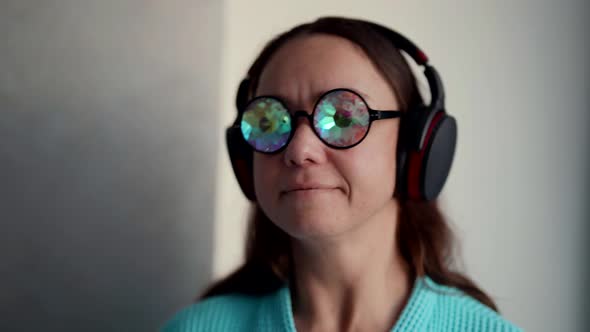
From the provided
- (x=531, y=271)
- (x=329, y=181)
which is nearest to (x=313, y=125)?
(x=329, y=181)

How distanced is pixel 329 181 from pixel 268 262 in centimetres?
32

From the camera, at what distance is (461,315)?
0.75 m

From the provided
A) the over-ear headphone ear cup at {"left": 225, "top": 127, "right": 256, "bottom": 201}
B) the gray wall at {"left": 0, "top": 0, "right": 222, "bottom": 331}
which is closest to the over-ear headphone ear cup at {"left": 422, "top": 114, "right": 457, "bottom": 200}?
the over-ear headphone ear cup at {"left": 225, "top": 127, "right": 256, "bottom": 201}

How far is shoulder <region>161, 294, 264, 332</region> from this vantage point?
0.80m

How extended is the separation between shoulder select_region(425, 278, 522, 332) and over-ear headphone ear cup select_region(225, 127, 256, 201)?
379 millimetres

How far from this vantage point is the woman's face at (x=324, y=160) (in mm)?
644

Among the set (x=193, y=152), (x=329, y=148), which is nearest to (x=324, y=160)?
(x=329, y=148)

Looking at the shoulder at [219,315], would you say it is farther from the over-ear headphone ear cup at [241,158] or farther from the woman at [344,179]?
the over-ear headphone ear cup at [241,158]

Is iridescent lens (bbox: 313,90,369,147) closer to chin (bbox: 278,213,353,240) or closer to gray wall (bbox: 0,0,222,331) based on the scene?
chin (bbox: 278,213,353,240)

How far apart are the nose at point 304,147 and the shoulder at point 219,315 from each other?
34 cm

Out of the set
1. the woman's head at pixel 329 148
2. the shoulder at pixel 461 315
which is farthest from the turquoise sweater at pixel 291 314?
the woman's head at pixel 329 148

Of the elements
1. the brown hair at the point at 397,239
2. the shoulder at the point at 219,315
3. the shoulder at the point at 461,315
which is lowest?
the shoulder at the point at 219,315

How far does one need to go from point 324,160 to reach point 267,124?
0.11 metres

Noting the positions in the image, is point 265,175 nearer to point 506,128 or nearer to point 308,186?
point 308,186
